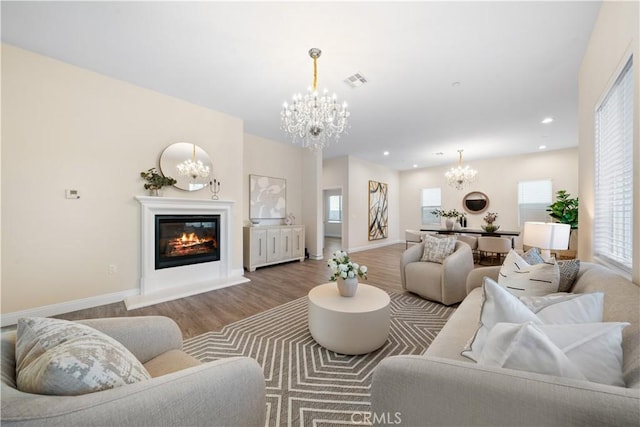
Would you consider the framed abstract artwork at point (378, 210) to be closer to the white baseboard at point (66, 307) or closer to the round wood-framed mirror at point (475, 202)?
the round wood-framed mirror at point (475, 202)

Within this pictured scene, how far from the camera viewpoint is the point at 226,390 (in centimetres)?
84

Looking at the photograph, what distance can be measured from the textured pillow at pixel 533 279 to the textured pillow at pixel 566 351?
798 mm

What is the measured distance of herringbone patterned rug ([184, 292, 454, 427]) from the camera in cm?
144

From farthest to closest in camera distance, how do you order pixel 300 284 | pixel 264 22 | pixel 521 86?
pixel 300 284, pixel 521 86, pixel 264 22

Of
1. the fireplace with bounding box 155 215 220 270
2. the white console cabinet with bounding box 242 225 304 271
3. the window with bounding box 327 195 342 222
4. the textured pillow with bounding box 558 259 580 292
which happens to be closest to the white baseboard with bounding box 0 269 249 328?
the fireplace with bounding box 155 215 220 270

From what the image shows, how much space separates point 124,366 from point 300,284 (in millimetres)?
3196

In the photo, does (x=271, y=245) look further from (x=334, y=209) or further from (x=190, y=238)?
(x=334, y=209)

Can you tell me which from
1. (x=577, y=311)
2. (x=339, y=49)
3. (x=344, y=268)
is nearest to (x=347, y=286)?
(x=344, y=268)

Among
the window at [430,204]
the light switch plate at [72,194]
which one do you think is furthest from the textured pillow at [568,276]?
the window at [430,204]

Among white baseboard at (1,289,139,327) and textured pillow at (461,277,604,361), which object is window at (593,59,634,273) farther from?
white baseboard at (1,289,139,327)

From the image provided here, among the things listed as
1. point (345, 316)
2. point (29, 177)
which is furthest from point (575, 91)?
point (29, 177)

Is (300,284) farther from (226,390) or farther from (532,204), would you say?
(532,204)

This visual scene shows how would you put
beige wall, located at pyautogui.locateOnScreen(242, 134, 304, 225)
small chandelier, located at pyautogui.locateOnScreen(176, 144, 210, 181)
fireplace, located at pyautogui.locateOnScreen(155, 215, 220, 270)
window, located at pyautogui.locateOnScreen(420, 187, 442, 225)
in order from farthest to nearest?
window, located at pyautogui.locateOnScreen(420, 187, 442, 225) → beige wall, located at pyautogui.locateOnScreen(242, 134, 304, 225) → small chandelier, located at pyautogui.locateOnScreen(176, 144, 210, 181) → fireplace, located at pyautogui.locateOnScreen(155, 215, 220, 270)

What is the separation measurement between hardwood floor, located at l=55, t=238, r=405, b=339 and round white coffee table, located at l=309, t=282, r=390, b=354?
1126 millimetres
